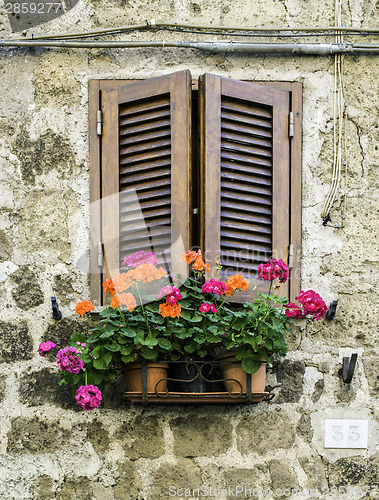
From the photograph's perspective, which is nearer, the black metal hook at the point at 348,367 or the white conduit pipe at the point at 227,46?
the black metal hook at the point at 348,367

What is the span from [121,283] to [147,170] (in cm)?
69

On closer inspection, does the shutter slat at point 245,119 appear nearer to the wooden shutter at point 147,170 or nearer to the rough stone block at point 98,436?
the wooden shutter at point 147,170

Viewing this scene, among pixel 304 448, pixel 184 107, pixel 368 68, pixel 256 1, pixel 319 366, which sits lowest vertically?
pixel 304 448

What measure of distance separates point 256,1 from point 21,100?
1.34 m

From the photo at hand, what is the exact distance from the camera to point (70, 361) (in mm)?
3781

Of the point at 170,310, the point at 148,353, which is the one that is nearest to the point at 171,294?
the point at 170,310

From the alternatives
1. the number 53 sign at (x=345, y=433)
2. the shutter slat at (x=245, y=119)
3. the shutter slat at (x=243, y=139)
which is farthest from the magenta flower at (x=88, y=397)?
the shutter slat at (x=245, y=119)

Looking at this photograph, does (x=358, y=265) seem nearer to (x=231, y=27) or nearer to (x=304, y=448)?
(x=304, y=448)

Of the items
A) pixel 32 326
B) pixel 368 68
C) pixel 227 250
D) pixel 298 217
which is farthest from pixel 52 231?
pixel 368 68

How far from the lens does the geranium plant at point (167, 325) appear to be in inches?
150

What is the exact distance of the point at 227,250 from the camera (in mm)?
4164

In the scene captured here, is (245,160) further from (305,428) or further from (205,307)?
(305,428)

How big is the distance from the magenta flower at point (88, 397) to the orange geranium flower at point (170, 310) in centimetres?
44

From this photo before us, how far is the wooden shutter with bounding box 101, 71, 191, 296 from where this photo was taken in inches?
164
